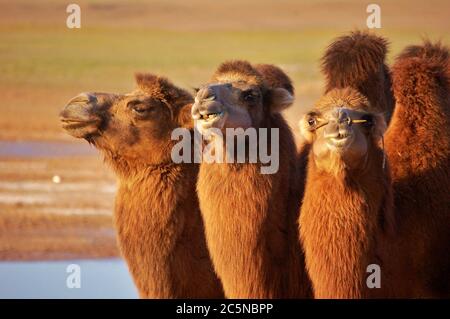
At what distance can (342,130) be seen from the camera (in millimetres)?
7668

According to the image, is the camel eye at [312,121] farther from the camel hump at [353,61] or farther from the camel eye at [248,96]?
the camel hump at [353,61]

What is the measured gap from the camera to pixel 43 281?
13.1m

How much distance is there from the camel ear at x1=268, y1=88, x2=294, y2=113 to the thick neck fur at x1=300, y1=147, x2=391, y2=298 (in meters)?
0.90

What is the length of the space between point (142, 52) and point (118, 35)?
383cm

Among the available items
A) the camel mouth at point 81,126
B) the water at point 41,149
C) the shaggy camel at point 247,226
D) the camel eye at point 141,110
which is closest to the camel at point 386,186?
the shaggy camel at point 247,226

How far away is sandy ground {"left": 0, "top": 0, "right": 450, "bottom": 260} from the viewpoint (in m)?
15.8

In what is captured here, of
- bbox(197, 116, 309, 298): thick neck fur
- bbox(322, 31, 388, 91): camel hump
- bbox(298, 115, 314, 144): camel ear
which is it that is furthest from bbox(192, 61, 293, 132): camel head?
bbox(322, 31, 388, 91): camel hump

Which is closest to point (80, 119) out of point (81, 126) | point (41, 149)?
point (81, 126)

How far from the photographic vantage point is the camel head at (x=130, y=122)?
9.12m

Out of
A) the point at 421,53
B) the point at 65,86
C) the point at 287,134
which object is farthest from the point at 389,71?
the point at 65,86

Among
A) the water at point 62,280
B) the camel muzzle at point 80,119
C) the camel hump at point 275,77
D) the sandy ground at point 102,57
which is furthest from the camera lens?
the sandy ground at point 102,57

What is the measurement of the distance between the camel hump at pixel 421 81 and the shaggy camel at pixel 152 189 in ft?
4.89

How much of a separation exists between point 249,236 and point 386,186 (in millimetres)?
985
